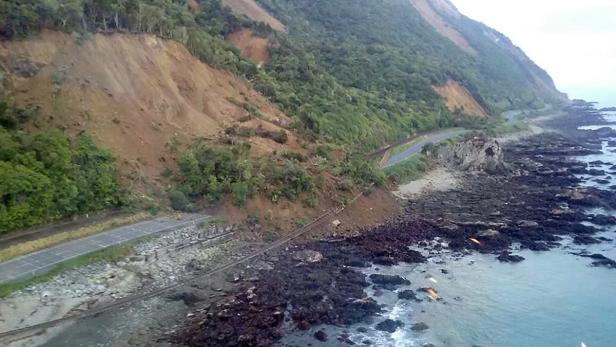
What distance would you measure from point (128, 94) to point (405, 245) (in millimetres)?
22802

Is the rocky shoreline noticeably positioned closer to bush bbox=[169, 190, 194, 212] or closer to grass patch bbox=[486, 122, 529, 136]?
bush bbox=[169, 190, 194, 212]

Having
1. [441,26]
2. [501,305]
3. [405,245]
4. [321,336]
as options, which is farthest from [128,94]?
[441,26]

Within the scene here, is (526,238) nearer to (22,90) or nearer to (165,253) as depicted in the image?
(165,253)

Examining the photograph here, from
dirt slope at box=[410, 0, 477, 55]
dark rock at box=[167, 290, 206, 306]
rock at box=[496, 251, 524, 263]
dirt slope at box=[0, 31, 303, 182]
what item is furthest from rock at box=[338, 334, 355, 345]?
dirt slope at box=[410, 0, 477, 55]

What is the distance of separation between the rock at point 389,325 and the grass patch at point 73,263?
13.6 meters

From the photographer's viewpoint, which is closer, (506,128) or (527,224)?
(527,224)

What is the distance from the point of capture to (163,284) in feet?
91.5

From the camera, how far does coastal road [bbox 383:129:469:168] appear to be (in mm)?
57256

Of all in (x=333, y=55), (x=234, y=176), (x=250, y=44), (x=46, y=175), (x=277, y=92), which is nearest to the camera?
(x=46, y=175)

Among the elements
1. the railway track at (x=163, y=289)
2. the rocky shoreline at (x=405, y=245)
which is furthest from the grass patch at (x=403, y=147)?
the railway track at (x=163, y=289)

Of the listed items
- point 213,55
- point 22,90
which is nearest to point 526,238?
point 213,55

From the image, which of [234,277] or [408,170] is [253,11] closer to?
[408,170]

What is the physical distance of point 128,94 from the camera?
131 feet

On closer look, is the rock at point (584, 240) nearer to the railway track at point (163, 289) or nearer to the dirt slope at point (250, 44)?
the railway track at point (163, 289)
